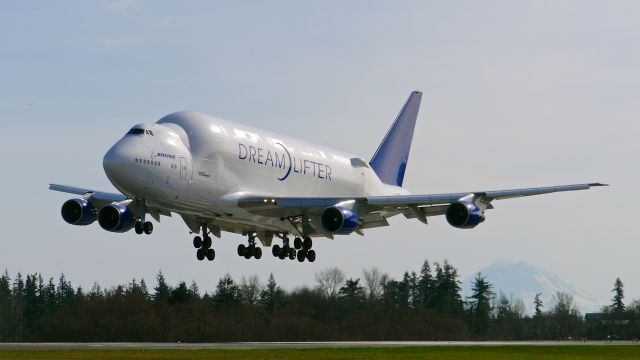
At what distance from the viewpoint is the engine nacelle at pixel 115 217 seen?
55.9 meters

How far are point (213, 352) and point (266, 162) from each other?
1089 centimetres

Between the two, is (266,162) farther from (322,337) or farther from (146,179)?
(322,337)

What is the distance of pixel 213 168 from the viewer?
54.2 m

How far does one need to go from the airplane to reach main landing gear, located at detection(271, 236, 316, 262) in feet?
0.20

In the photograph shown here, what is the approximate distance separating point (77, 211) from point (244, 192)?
31.9 feet

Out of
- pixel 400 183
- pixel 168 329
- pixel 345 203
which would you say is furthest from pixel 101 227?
pixel 168 329

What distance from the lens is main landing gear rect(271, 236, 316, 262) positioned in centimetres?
6469

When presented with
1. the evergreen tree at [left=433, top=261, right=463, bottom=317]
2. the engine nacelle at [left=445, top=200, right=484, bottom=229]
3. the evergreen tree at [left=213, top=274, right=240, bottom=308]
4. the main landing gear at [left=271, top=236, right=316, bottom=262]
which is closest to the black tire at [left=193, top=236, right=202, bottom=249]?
the main landing gear at [left=271, top=236, right=316, bottom=262]

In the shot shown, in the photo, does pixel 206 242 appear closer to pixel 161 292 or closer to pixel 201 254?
pixel 201 254

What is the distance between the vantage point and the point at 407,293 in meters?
114

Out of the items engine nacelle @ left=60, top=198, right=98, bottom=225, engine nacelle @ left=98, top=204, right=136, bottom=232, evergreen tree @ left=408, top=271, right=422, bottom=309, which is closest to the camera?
engine nacelle @ left=98, top=204, right=136, bottom=232

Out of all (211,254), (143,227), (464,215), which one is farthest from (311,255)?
(143,227)

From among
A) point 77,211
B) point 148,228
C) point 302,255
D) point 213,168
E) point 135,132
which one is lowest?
point 148,228

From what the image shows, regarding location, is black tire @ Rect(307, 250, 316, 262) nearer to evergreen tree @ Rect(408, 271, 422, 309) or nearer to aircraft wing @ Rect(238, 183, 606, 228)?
aircraft wing @ Rect(238, 183, 606, 228)
